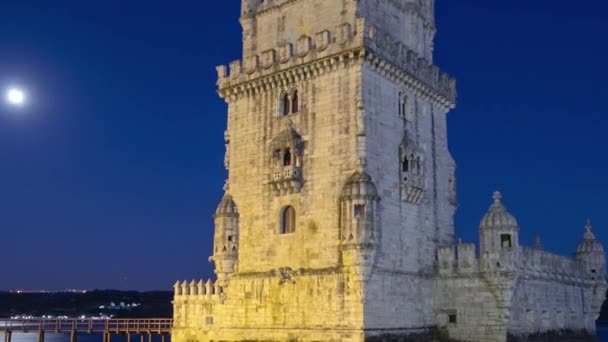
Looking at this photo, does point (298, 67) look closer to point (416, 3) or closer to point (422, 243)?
point (416, 3)

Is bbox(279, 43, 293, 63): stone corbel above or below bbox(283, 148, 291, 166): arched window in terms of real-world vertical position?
above

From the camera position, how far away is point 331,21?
38.2 metres

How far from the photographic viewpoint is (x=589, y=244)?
48875mm

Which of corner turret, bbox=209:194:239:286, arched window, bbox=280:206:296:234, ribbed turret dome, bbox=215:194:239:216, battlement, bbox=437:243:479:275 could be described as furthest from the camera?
Result: ribbed turret dome, bbox=215:194:239:216

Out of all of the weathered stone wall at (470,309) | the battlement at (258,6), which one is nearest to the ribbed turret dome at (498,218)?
the weathered stone wall at (470,309)

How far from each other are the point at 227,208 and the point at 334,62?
387 inches

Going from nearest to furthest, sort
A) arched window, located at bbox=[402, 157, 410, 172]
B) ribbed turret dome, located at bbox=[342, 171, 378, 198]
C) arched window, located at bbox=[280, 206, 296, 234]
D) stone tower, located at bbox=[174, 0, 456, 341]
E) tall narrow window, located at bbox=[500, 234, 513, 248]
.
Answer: ribbed turret dome, located at bbox=[342, 171, 378, 198], stone tower, located at bbox=[174, 0, 456, 341], tall narrow window, located at bbox=[500, 234, 513, 248], arched window, located at bbox=[280, 206, 296, 234], arched window, located at bbox=[402, 157, 410, 172]

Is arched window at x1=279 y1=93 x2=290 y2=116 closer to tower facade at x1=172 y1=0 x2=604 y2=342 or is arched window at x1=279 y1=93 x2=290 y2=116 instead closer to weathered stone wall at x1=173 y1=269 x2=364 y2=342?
tower facade at x1=172 y1=0 x2=604 y2=342

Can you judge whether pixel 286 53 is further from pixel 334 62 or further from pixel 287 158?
pixel 287 158

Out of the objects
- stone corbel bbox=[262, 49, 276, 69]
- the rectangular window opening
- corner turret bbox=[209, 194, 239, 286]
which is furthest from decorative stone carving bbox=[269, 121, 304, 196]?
the rectangular window opening

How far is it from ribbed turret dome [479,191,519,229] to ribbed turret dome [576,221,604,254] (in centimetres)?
1413

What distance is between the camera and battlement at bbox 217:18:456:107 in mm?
36156

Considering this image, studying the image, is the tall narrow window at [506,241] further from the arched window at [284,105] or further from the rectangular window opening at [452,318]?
the arched window at [284,105]

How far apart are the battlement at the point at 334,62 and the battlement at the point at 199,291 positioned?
→ 11.0 meters
